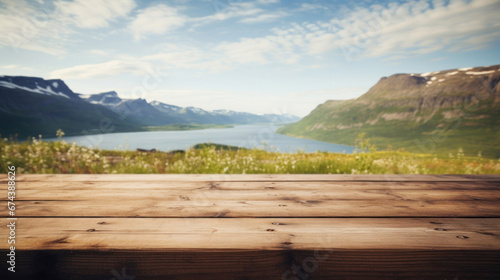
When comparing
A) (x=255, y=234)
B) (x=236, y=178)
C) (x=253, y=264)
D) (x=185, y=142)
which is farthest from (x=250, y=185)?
(x=185, y=142)

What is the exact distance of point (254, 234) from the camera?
4.61 feet

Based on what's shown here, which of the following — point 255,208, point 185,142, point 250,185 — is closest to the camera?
point 255,208

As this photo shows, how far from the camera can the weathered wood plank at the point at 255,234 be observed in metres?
1.26

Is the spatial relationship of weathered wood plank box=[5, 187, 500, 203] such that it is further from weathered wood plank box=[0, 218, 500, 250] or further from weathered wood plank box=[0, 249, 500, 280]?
weathered wood plank box=[0, 249, 500, 280]

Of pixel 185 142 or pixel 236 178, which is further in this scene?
pixel 185 142

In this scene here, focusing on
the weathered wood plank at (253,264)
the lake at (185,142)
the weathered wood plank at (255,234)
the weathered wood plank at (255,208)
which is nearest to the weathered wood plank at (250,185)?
the weathered wood plank at (255,208)

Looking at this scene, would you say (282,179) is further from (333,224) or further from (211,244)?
(211,244)

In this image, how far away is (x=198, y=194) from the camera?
2.27 metres

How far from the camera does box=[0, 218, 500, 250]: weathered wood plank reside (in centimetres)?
126

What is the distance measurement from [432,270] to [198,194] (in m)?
1.87

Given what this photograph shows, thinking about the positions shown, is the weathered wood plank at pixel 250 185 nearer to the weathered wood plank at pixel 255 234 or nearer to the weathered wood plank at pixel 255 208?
the weathered wood plank at pixel 255 208

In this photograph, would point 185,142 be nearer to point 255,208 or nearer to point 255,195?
point 255,195

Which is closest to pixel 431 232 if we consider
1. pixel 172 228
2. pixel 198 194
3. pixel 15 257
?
pixel 172 228

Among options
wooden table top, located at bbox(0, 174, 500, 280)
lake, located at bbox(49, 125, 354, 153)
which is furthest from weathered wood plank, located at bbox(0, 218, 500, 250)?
lake, located at bbox(49, 125, 354, 153)
